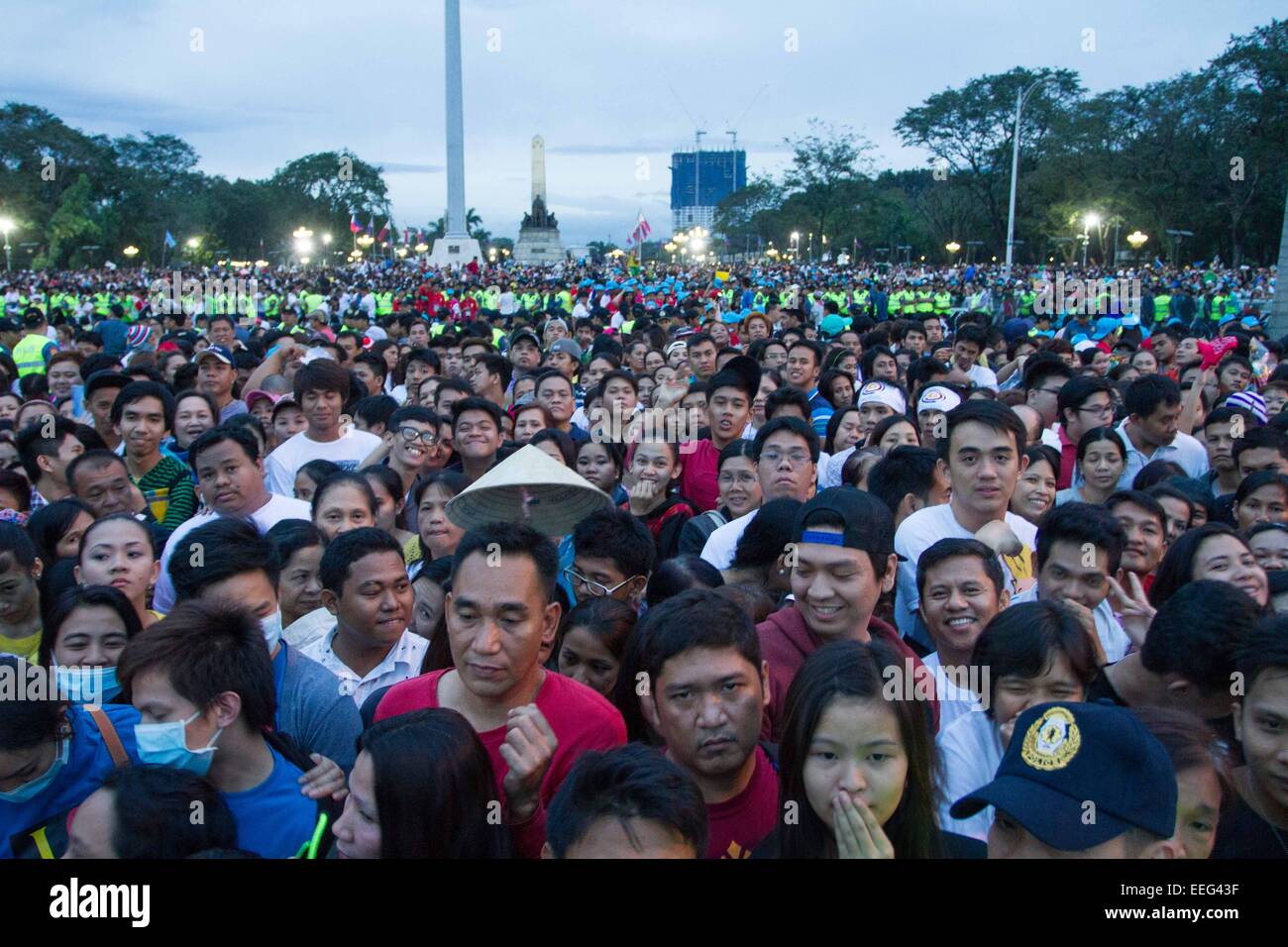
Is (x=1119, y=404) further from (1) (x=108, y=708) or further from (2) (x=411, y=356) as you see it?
(1) (x=108, y=708)

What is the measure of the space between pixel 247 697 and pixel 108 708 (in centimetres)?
60

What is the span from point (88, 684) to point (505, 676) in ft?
5.20

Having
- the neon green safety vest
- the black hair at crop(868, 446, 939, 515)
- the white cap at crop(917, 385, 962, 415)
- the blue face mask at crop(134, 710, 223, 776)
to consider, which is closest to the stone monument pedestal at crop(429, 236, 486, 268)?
the neon green safety vest

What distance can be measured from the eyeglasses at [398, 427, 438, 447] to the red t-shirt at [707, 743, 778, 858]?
424cm

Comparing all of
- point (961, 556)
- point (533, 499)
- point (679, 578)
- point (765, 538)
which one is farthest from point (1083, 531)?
point (533, 499)

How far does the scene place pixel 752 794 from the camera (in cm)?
315

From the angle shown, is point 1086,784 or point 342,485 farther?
point 342,485

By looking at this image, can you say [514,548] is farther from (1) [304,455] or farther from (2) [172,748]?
(1) [304,455]

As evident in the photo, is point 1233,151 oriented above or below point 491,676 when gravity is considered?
above

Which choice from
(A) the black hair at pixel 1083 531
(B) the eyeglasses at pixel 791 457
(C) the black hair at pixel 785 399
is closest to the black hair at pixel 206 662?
(A) the black hair at pixel 1083 531

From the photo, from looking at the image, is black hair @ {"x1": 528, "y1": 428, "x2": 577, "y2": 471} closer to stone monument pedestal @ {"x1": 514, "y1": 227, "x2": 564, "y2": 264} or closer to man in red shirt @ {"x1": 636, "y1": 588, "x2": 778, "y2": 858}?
man in red shirt @ {"x1": 636, "y1": 588, "x2": 778, "y2": 858}

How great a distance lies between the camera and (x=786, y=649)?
3.87 meters

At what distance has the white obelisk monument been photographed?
4244cm
